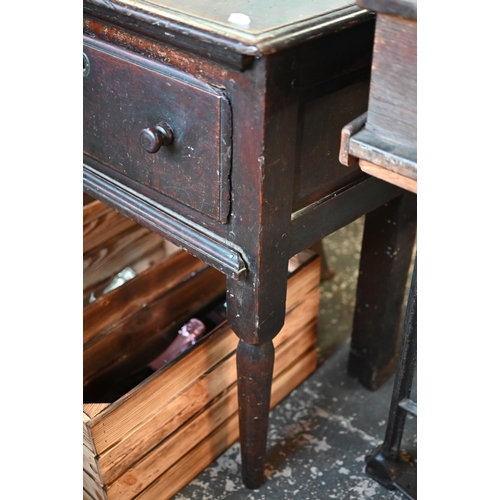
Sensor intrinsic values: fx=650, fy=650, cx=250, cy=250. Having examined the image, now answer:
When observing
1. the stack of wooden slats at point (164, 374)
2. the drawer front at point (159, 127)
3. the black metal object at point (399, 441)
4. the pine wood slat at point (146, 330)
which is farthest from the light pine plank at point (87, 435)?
the black metal object at point (399, 441)

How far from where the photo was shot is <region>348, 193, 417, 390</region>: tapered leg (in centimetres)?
118

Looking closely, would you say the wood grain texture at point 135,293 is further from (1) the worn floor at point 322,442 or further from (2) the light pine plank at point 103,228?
(1) the worn floor at point 322,442

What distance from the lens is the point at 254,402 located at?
1.05 m

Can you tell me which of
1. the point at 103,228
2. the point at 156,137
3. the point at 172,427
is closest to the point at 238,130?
the point at 156,137

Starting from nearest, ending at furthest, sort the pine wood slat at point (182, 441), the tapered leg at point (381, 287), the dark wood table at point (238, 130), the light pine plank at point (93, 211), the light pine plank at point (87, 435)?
the dark wood table at point (238, 130) < the light pine plank at point (87, 435) < the pine wood slat at point (182, 441) < the tapered leg at point (381, 287) < the light pine plank at point (93, 211)

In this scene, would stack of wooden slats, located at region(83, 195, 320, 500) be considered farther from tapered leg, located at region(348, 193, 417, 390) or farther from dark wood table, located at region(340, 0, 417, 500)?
dark wood table, located at region(340, 0, 417, 500)

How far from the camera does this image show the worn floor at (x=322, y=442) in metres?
1.20

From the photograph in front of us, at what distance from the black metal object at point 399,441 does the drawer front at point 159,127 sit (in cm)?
38

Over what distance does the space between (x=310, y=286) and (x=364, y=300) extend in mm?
119

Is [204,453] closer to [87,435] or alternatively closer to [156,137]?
[87,435]

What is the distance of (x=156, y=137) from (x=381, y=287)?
0.62 m
